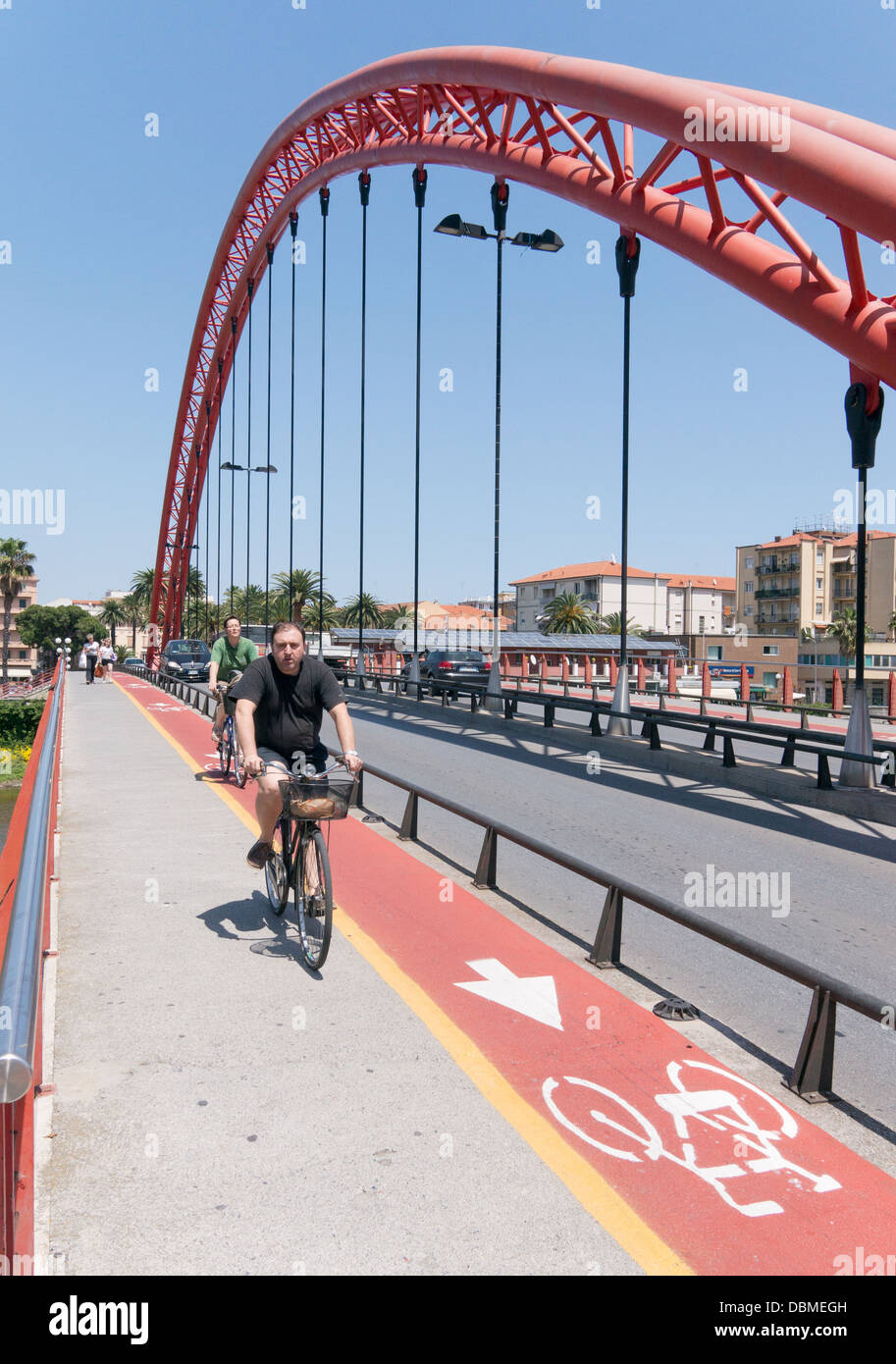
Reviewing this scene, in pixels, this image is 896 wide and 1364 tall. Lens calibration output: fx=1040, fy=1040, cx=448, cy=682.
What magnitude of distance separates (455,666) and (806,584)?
256 ft

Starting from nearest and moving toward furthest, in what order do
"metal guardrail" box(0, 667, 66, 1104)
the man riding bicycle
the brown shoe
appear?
1. "metal guardrail" box(0, 667, 66, 1104)
2. the man riding bicycle
3. the brown shoe

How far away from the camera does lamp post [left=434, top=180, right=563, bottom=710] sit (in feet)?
74.0

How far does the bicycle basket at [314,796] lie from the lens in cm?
587

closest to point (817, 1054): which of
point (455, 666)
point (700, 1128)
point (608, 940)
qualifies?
point (700, 1128)

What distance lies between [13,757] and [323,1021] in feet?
173

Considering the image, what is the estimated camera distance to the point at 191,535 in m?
81.6

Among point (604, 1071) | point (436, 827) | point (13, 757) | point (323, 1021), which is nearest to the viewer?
point (604, 1071)

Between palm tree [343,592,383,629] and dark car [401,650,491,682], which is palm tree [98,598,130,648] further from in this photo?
dark car [401,650,491,682]

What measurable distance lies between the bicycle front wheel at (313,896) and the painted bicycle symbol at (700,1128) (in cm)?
178

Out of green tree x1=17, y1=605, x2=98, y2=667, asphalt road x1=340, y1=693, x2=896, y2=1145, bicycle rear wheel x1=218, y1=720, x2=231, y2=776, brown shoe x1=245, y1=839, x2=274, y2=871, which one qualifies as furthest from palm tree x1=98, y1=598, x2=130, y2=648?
brown shoe x1=245, y1=839, x2=274, y2=871

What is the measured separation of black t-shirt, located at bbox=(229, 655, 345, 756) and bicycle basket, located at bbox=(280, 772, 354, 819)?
19.0 inches

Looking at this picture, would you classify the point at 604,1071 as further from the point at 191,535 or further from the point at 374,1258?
the point at 191,535

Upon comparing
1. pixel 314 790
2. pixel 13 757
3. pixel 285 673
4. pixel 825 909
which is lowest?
pixel 13 757
